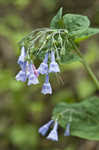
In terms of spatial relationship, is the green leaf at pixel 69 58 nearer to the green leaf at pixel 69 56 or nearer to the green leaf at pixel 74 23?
the green leaf at pixel 69 56

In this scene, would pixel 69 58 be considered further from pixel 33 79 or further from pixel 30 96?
pixel 30 96

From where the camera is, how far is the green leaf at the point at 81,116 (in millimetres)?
2401

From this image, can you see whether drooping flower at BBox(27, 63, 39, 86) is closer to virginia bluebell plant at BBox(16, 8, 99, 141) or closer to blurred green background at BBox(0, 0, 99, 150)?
virginia bluebell plant at BBox(16, 8, 99, 141)

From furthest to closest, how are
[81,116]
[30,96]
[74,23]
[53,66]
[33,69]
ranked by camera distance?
[30,96] → [81,116] → [74,23] → [33,69] → [53,66]

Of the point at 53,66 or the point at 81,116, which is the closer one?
the point at 53,66

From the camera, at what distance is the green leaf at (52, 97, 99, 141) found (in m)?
2.40

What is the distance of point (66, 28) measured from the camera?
2.11m

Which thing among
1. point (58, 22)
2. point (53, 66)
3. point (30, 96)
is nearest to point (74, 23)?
point (58, 22)

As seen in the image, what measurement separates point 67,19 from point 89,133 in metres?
0.98

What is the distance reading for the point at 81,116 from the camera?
8.27ft

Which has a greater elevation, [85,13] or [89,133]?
[85,13]

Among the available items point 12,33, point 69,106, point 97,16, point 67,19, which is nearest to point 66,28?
point 67,19

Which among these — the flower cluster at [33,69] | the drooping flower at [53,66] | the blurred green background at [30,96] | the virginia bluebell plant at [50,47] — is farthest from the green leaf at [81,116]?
the blurred green background at [30,96]

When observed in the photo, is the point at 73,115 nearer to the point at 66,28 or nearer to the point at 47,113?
the point at 66,28
